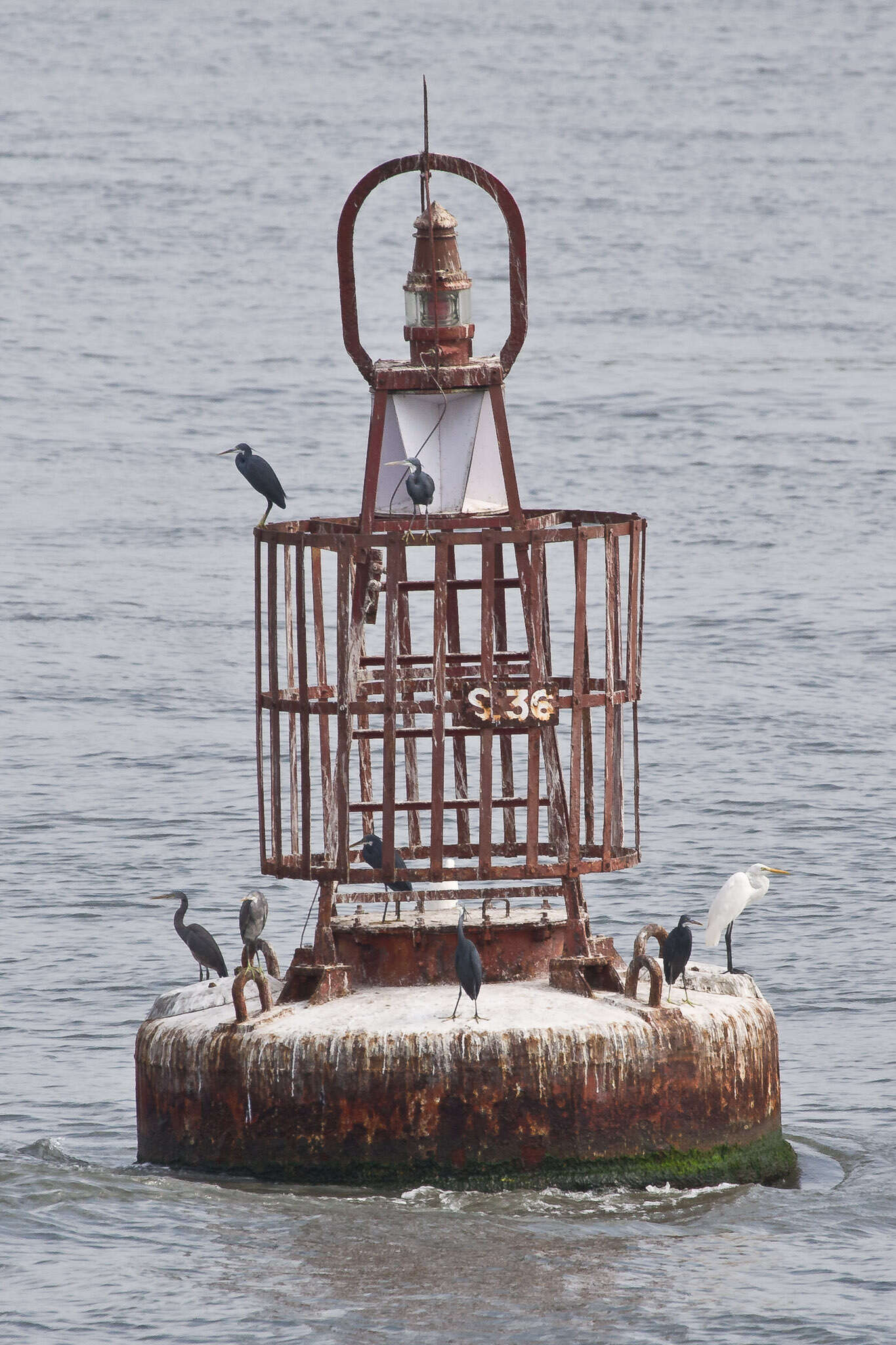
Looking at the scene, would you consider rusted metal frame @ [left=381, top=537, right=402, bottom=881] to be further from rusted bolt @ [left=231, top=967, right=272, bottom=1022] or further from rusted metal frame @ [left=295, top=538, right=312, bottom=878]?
rusted bolt @ [left=231, top=967, right=272, bottom=1022]

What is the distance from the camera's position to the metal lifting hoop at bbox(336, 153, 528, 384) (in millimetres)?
12508

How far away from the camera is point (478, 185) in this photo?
12.5 m

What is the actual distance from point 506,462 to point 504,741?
2145mm

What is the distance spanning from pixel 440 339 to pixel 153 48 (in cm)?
6258

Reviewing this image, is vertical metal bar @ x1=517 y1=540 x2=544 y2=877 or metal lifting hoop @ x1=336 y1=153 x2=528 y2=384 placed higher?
metal lifting hoop @ x1=336 y1=153 x2=528 y2=384

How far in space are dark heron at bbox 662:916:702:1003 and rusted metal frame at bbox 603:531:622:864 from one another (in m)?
0.52

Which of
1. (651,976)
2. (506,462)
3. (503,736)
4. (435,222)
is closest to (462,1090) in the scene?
(651,976)

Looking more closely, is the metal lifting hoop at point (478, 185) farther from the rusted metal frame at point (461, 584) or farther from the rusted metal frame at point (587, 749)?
the rusted metal frame at point (587, 749)

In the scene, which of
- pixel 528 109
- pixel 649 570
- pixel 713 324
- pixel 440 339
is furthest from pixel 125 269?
pixel 440 339

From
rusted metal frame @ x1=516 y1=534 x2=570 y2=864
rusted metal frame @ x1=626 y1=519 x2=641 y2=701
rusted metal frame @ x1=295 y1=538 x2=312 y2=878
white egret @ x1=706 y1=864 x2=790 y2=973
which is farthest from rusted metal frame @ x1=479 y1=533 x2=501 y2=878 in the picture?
white egret @ x1=706 y1=864 x2=790 y2=973

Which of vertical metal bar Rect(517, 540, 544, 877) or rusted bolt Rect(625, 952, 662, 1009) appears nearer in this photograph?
rusted bolt Rect(625, 952, 662, 1009)

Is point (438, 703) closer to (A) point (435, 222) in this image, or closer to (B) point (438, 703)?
(B) point (438, 703)

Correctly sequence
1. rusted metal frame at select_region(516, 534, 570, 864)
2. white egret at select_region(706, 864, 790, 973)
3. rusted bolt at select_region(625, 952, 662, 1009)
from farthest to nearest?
white egret at select_region(706, 864, 790, 973) < rusted metal frame at select_region(516, 534, 570, 864) < rusted bolt at select_region(625, 952, 662, 1009)

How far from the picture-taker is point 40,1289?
487 inches
